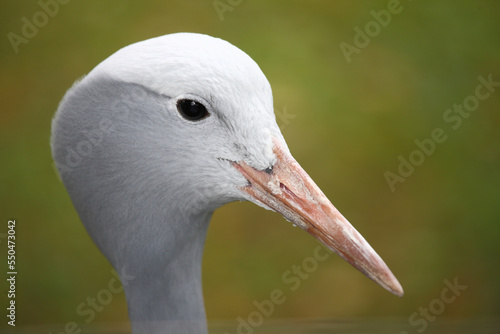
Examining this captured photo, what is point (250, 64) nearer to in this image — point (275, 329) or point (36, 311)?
point (275, 329)

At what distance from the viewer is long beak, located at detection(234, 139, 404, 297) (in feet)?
2.04

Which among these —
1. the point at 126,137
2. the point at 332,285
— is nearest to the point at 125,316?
the point at 332,285

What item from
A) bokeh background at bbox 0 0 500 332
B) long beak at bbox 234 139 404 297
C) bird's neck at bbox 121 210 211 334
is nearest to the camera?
long beak at bbox 234 139 404 297

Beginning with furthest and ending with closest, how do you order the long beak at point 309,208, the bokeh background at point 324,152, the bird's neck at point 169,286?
the bokeh background at point 324,152 < the bird's neck at point 169,286 < the long beak at point 309,208

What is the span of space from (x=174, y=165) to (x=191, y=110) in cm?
7

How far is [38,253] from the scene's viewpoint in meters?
1.36

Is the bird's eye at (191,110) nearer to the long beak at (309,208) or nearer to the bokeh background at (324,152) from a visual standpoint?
the long beak at (309,208)

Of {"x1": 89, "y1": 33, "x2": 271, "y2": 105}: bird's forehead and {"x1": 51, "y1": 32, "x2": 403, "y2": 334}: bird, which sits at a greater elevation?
{"x1": 89, "y1": 33, "x2": 271, "y2": 105}: bird's forehead

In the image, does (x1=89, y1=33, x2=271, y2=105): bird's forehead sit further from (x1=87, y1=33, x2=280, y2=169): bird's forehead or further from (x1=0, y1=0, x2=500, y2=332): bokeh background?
(x1=0, y1=0, x2=500, y2=332): bokeh background

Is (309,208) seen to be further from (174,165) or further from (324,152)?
(324,152)

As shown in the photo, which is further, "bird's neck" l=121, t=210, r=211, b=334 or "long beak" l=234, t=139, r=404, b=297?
"bird's neck" l=121, t=210, r=211, b=334

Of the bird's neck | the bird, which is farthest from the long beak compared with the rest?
the bird's neck

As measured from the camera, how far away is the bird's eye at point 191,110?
653 mm

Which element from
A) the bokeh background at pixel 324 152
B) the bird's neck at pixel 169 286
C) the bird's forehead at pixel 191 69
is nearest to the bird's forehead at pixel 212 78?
the bird's forehead at pixel 191 69
